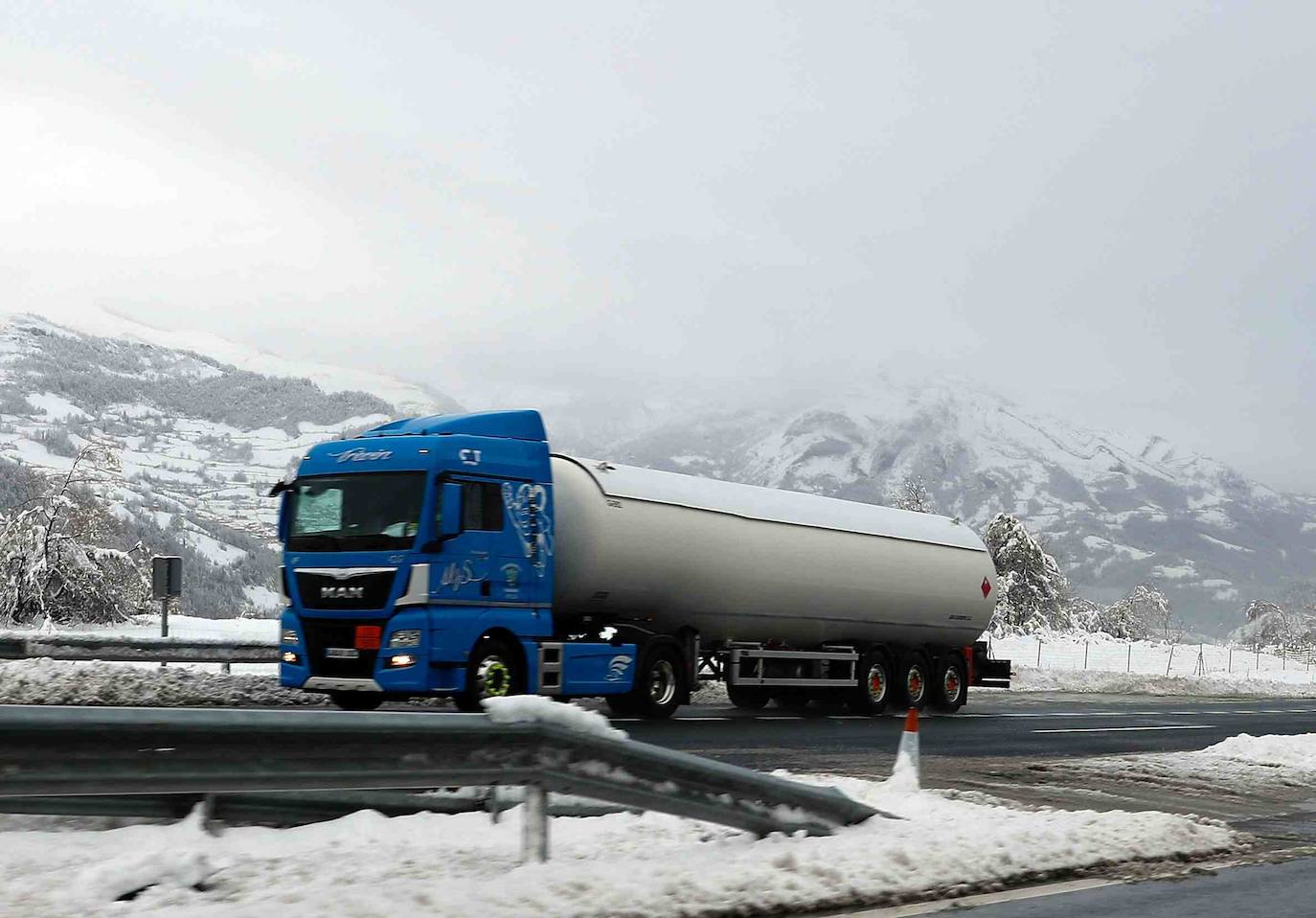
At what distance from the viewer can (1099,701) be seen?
3281cm

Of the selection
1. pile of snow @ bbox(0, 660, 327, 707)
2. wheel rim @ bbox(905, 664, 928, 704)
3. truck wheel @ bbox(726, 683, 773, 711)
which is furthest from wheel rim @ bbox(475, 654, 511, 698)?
wheel rim @ bbox(905, 664, 928, 704)

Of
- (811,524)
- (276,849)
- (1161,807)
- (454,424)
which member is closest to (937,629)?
(811,524)

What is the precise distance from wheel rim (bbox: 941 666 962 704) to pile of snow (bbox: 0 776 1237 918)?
1667 centimetres

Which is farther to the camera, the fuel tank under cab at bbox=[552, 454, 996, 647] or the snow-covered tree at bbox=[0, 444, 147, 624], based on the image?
the snow-covered tree at bbox=[0, 444, 147, 624]

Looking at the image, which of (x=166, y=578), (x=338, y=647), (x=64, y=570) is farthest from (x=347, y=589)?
(x=64, y=570)

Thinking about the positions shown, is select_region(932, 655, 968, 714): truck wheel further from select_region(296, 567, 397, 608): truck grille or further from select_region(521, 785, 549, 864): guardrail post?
select_region(521, 785, 549, 864): guardrail post

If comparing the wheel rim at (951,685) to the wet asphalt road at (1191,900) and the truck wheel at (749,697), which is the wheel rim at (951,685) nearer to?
the truck wheel at (749,697)

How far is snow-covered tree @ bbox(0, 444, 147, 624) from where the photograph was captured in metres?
46.9

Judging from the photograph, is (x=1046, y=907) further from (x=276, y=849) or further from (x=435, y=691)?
(x=435, y=691)

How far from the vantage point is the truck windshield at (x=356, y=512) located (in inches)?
664

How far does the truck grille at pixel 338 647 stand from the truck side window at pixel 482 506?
152cm

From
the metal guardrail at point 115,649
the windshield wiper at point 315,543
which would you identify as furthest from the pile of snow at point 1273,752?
the metal guardrail at point 115,649

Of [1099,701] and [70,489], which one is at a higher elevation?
[70,489]

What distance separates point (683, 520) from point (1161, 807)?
9.08 m
